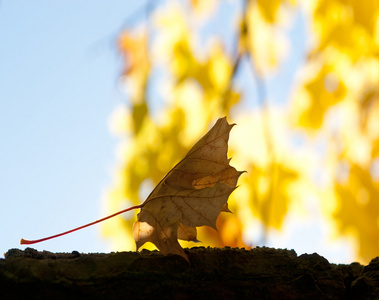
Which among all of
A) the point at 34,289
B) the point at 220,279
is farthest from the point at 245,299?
the point at 34,289

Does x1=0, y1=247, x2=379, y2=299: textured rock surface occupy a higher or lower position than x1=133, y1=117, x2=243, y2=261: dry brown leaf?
lower

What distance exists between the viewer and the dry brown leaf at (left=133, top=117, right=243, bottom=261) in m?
0.56

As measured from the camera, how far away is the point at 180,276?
0.54 meters

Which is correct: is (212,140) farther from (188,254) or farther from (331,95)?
(331,95)

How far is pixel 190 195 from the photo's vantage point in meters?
0.58

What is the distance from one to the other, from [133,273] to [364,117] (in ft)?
6.92

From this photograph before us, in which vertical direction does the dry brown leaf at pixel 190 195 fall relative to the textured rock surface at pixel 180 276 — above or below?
above

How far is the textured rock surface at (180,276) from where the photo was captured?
0.51 m

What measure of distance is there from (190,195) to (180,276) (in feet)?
0.34

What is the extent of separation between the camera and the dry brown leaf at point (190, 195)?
1.85 feet

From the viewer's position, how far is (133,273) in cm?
53

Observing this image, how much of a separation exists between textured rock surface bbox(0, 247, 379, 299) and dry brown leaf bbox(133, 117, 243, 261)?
36mm

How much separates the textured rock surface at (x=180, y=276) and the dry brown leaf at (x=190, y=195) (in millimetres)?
36

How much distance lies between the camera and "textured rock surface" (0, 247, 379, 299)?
506 mm
